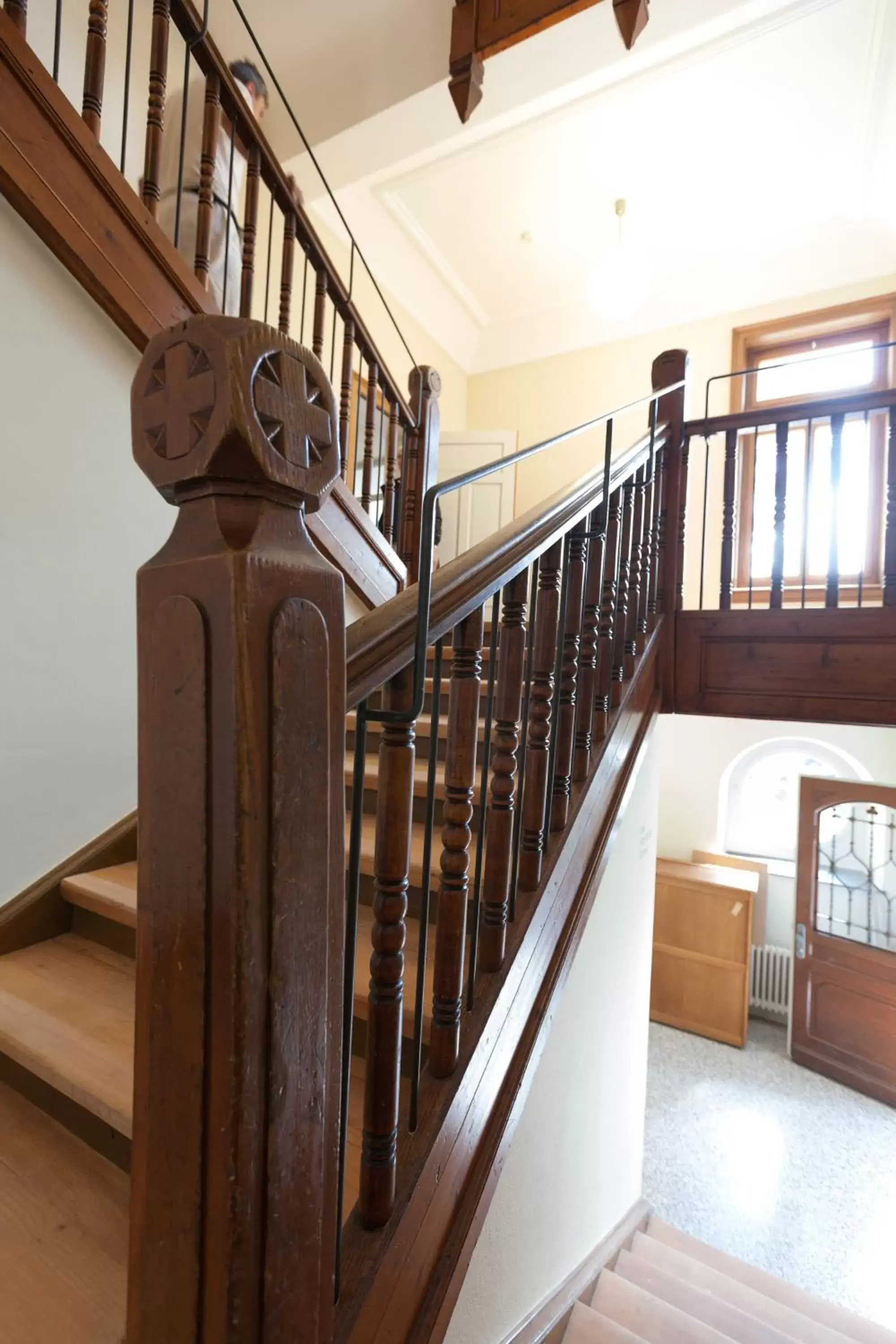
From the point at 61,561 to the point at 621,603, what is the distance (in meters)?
1.45

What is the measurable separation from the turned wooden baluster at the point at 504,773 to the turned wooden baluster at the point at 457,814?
0.13m

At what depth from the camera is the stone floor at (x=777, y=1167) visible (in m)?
3.06

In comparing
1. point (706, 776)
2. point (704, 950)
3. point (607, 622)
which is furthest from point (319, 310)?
point (704, 950)

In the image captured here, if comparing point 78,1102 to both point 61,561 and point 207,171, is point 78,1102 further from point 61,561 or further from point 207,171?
point 207,171

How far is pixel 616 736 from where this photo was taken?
5.59 ft

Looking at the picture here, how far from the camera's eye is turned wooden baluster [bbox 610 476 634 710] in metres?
1.73

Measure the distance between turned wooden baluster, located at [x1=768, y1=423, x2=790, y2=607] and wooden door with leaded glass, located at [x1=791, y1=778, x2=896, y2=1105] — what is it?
110 inches

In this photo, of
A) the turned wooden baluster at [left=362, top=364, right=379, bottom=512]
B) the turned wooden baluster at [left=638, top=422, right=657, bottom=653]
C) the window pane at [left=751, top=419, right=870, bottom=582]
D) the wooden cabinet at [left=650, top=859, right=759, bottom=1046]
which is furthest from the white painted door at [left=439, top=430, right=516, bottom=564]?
the wooden cabinet at [left=650, top=859, right=759, bottom=1046]

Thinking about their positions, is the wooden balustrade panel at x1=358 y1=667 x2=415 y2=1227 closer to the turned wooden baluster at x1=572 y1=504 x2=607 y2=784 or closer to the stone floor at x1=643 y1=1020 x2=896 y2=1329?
the turned wooden baluster at x1=572 y1=504 x2=607 y2=784

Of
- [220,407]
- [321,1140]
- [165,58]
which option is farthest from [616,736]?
[165,58]

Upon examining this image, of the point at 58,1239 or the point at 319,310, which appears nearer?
the point at 58,1239

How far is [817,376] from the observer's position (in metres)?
4.55

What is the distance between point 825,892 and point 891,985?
0.63 metres

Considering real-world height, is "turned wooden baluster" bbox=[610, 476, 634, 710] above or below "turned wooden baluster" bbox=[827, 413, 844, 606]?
below
